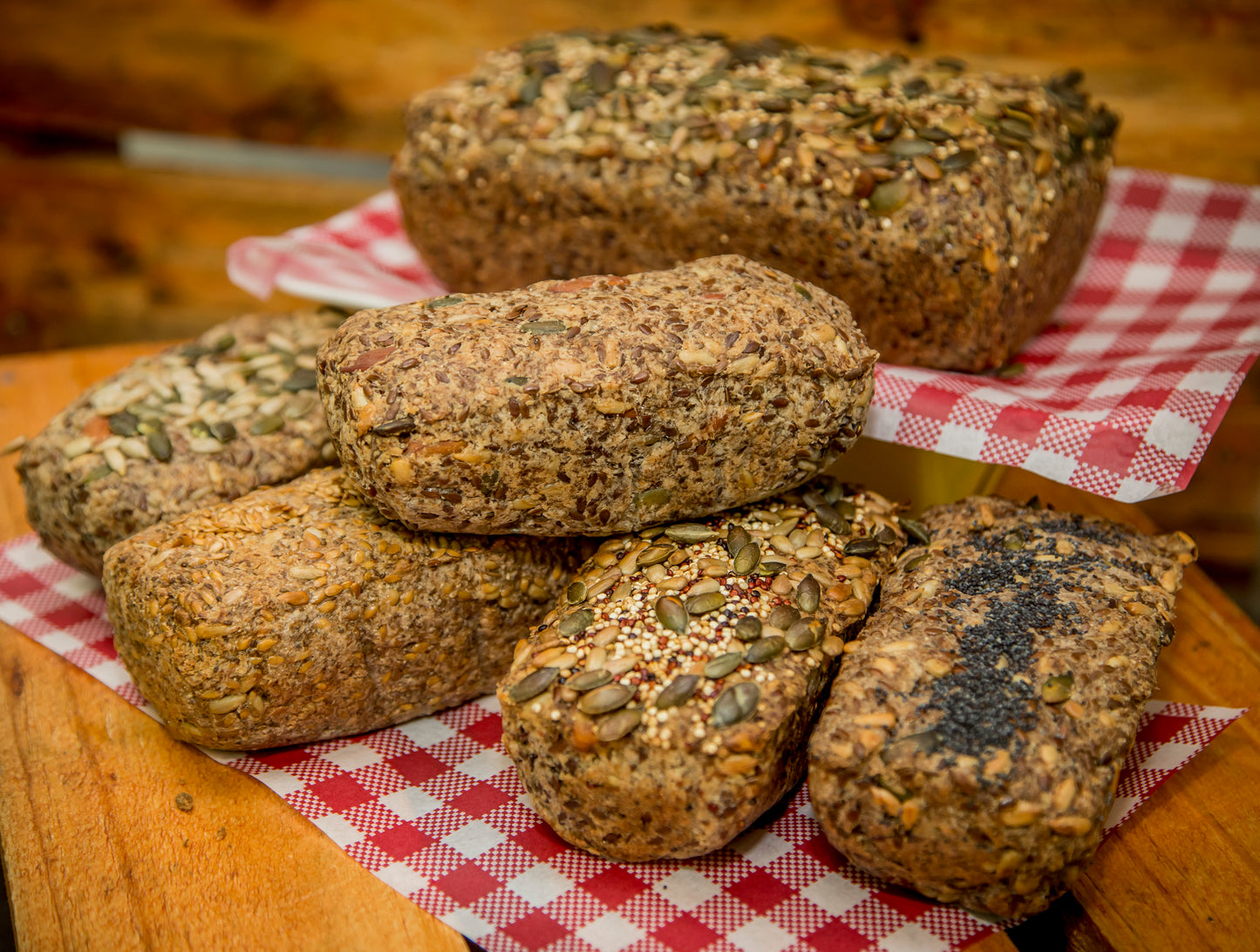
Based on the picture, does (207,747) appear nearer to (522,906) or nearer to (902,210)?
(522,906)

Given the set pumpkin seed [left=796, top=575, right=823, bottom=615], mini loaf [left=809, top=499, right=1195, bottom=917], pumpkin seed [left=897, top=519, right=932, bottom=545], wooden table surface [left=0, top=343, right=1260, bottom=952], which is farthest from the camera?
pumpkin seed [left=897, top=519, right=932, bottom=545]

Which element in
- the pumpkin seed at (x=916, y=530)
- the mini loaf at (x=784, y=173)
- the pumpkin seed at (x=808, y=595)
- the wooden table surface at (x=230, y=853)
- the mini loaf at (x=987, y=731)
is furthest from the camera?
the mini loaf at (x=784, y=173)

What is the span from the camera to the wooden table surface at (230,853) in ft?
4.62

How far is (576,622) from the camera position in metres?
1.50

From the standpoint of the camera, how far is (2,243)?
144 inches

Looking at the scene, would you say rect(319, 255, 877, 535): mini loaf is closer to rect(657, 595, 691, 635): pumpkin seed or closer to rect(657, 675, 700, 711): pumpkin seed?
rect(657, 595, 691, 635): pumpkin seed

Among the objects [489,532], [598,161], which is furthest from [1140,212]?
[489,532]

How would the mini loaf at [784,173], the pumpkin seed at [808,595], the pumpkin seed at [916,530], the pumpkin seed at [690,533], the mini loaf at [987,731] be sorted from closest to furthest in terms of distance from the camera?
the mini loaf at [987,731], the pumpkin seed at [808,595], the pumpkin seed at [690,533], the pumpkin seed at [916,530], the mini loaf at [784,173]

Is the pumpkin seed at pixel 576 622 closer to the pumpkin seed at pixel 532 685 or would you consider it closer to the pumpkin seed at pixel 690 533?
the pumpkin seed at pixel 532 685

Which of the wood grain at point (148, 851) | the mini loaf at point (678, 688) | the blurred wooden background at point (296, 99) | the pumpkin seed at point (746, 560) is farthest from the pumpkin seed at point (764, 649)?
the blurred wooden background at point (296, 99)

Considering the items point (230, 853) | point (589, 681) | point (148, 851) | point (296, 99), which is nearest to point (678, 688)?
point (589, 681)

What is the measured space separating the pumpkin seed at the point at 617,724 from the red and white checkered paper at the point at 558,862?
0.78 feet

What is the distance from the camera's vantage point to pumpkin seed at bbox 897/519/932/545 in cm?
173

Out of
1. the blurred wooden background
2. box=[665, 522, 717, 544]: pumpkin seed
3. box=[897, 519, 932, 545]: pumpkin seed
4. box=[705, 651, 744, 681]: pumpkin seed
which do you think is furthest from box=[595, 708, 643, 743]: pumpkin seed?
the blurred wooden background
